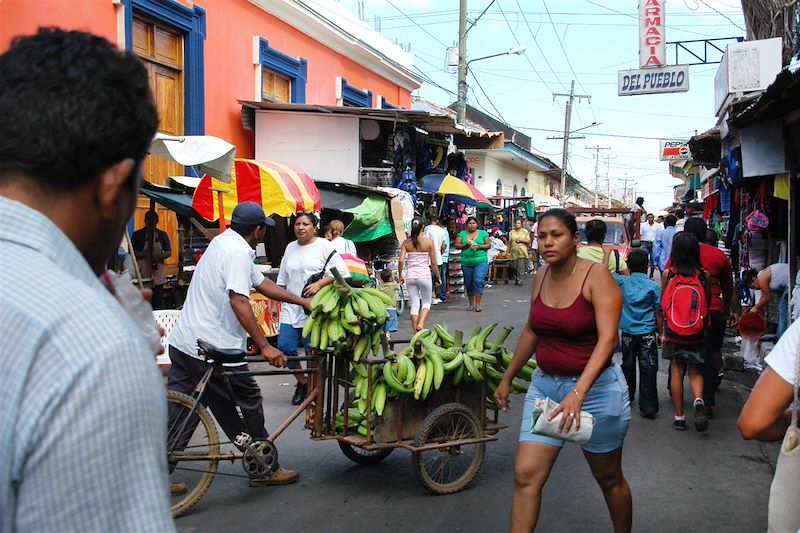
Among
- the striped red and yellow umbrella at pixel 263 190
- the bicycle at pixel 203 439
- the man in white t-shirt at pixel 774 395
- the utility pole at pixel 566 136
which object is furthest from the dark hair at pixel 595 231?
the utility pole at pixel 566 136

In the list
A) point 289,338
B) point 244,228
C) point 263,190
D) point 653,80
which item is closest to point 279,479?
point 244,228

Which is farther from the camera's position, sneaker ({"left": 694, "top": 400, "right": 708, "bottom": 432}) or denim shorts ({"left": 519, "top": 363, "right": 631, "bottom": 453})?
sneaker ({"left": 694, "top": 400, "right": 708, "bottom": 432})

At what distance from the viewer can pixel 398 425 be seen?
5.64 meters

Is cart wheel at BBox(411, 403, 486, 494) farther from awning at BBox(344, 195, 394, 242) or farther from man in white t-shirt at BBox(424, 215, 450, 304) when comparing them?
man in white t-shirt at BBox(424, 215, 450, 304)

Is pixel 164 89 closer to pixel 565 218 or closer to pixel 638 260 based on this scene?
pixel 638 260

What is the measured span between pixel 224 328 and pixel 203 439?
0.78 m

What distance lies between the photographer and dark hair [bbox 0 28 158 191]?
4.15 feet

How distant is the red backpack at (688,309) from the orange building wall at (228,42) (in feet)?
28.2

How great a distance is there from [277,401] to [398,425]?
10.5 ft

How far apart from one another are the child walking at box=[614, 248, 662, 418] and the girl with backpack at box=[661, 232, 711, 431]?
39cm

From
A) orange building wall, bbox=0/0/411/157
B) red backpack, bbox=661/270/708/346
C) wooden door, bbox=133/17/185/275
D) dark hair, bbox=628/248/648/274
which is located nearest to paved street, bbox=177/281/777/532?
red backpack, bbox=661/270/708/346

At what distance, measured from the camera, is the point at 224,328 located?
18.3 ft

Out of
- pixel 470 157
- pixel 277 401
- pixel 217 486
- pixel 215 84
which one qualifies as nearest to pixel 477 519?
pixel 217 486

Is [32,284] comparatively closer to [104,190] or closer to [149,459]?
[104,190]
